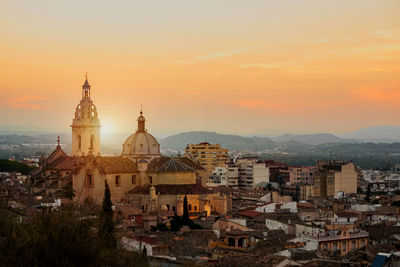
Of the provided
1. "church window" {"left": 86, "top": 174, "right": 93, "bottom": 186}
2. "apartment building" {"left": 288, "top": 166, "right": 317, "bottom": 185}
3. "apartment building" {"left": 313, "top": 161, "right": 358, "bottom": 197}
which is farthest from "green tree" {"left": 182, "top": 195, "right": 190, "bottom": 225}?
"apartment building" {"left": 288, "top": 166, "right": 317, "bottom": 185}

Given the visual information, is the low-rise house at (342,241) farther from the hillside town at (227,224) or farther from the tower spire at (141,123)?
the tower spire at (141,123)

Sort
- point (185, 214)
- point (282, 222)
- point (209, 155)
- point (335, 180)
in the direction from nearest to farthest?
point (282, 222)
point (185, 214)
point (335, 180)
point (209, 155)

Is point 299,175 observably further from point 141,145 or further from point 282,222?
point 282,222

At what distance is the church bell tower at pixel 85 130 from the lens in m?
64.1

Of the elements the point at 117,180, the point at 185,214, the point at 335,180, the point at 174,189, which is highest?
the point at 117,180

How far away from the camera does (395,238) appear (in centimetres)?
3762

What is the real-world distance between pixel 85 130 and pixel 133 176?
10.4m

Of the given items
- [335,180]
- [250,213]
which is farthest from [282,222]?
[335,180]

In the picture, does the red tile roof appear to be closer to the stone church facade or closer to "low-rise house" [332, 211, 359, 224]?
the stone church facade

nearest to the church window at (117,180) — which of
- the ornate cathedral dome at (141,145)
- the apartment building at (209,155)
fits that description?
the ornate cathedral dome at (141,145)

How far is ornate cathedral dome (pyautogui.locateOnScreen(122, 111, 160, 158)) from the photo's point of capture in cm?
6056

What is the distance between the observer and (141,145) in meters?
60.9

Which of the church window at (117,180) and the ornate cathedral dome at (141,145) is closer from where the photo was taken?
the church window at (117,180)

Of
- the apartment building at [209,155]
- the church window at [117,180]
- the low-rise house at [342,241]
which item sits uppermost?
the apartment building at [209,155]
